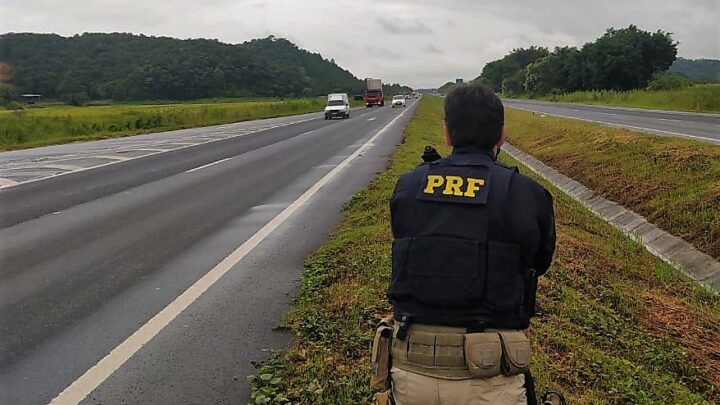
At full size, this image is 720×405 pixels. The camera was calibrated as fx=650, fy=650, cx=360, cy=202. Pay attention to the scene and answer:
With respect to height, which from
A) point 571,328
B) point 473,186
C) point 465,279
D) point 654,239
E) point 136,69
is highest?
point 136,69

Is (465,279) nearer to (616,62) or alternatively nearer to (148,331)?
(148,331)

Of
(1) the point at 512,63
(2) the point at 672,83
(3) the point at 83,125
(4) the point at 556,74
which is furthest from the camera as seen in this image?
(1) the point at 512,63

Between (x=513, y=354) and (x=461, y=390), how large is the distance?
0.74 ft

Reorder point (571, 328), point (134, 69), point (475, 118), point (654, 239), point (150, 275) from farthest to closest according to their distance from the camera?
point (134, 69) → point (654, 239) → point (150, 275) → point (571, 328) → point (475, 118)

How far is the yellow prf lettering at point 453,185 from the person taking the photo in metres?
2.32

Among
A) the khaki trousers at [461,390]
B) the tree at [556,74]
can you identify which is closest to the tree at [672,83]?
the tree at [556,74]

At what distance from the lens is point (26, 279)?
6.51 meters

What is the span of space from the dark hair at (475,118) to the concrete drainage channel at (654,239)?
261 inches

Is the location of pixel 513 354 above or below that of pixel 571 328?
above

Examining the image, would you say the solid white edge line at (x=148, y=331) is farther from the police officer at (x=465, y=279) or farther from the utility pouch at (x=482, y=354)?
the utility pouch at (x=482, y=354)

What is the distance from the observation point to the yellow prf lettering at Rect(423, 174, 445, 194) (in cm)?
236

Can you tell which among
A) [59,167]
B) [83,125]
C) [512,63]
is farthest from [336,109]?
[512,63]

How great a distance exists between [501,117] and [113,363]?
3.23m

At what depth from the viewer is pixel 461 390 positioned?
2297mm
